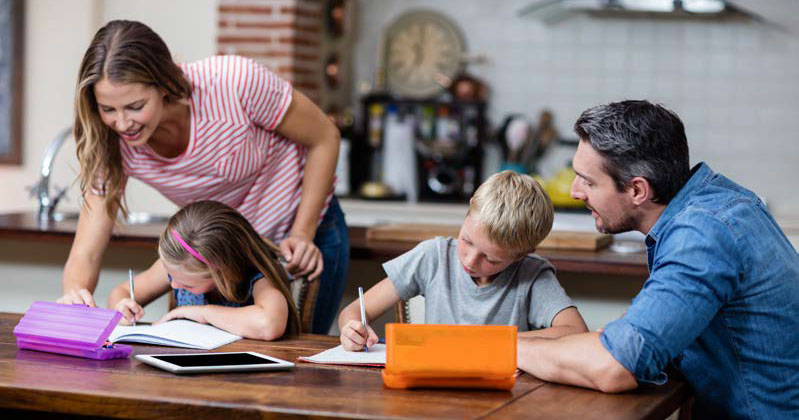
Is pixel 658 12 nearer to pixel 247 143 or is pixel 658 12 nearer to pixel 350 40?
pixel 350 40

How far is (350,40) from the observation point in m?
5.80

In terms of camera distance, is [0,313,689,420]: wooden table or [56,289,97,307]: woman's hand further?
[56,289,97,307]: woman's hand

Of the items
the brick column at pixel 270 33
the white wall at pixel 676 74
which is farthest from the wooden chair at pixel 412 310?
the white wall at pixel 676 74

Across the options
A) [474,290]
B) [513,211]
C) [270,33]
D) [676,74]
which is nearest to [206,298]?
[474,290]

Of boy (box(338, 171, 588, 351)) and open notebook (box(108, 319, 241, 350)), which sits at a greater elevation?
boy (box(338, 171, 588, 351))

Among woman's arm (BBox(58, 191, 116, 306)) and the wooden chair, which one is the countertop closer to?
woman's arm (BBox(58, 191, 116, 306))

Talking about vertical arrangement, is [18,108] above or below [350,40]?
below

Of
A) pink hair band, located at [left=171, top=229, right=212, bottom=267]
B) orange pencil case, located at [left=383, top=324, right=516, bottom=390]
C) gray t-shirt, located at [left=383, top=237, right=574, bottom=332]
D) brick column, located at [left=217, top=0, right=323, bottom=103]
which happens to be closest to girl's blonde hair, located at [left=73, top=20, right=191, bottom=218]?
pink hair band, located at [left=171, top=229, right=212, bottom=267]

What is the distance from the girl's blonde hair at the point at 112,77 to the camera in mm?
2295

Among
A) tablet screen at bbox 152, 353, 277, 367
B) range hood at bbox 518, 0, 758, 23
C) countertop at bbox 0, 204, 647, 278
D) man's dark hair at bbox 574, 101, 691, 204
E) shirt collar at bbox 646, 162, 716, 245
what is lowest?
countertop at bbox 0, 204, 647, 278

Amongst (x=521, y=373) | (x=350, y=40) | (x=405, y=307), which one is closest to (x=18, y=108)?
(x=350, y=40)

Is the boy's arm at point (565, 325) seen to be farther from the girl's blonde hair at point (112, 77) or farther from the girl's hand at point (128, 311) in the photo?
the girl's blonde hair at point (112, 77)

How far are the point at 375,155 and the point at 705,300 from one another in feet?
13.1

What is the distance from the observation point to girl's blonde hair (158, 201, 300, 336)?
232cm
